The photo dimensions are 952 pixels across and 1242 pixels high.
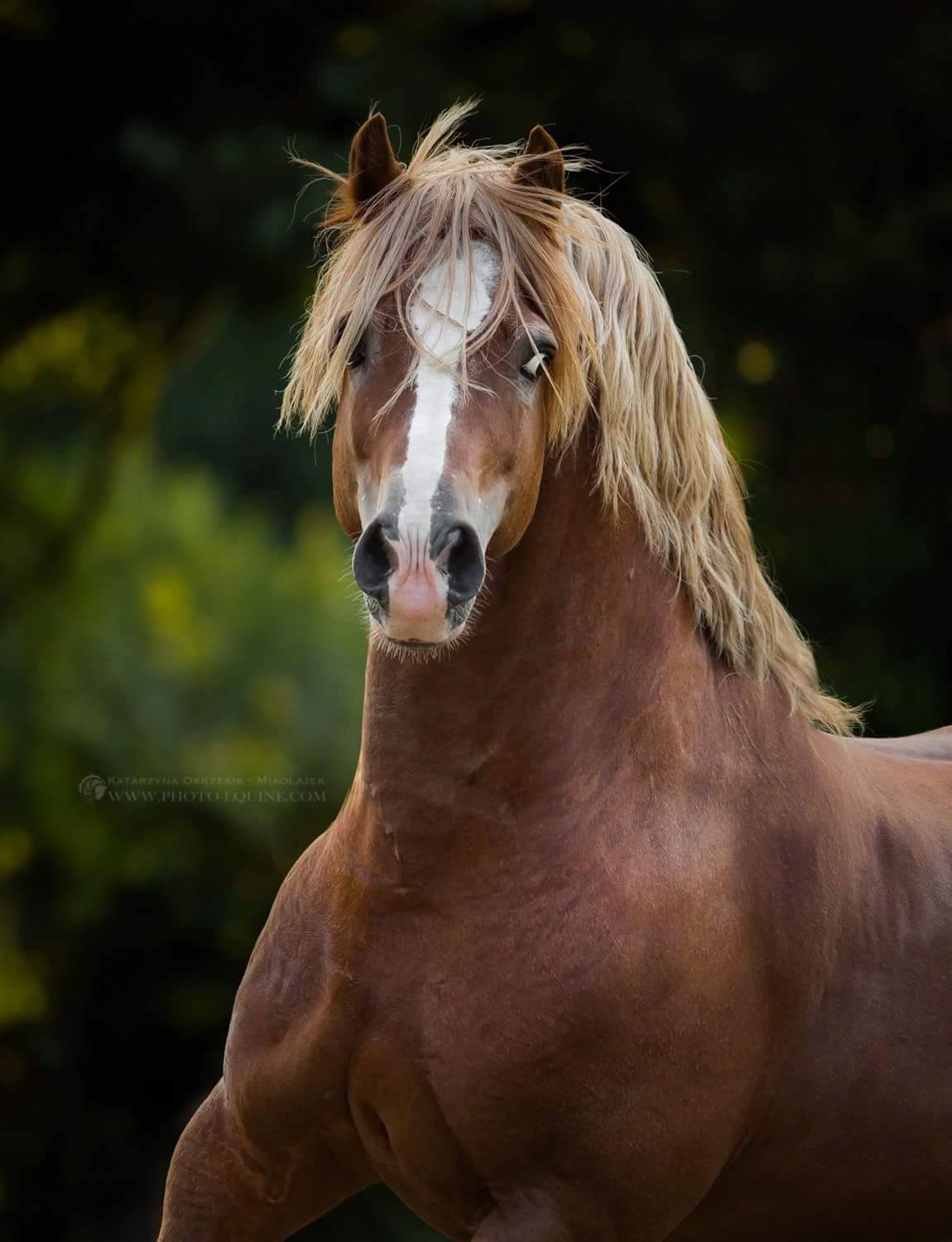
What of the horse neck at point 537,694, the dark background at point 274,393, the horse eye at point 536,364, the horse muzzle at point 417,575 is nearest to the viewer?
the horse muzzle at point 417,575

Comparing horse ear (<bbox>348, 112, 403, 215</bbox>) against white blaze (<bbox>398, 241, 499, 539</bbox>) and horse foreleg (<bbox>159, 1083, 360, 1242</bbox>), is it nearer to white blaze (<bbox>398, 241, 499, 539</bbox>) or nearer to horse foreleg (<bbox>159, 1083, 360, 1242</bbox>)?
white blaze (<bbox>398, 241, 499, 539</bbox>)

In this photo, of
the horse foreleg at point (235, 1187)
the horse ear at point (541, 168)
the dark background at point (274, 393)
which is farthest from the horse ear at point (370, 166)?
the dark background at point (274, 393)

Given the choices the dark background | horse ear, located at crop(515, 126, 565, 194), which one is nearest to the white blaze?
horse ear, located at crop(515, 126, 565, 194)

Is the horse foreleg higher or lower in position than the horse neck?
lower

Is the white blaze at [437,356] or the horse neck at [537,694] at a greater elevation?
the white blaze at [437,356]

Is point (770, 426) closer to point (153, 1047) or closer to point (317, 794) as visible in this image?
point (317, 794)

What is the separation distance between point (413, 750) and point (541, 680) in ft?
0.73

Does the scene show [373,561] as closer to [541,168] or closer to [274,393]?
Answer: [541,168]

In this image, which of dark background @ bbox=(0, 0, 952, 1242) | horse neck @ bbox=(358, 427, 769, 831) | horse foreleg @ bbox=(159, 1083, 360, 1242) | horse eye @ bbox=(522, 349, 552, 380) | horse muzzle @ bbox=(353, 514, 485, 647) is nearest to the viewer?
horse muzzle @ bbox=(353, 514, 485, 647)

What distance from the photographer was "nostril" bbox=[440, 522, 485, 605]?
83.1 inches

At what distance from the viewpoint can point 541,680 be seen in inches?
97.4

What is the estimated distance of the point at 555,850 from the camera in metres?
2.41

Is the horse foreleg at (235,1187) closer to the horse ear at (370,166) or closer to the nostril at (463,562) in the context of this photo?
the nostril at (463,562)

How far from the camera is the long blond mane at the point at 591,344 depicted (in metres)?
2.36
